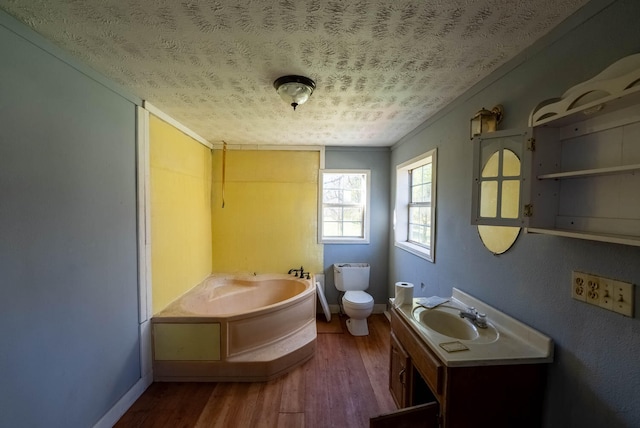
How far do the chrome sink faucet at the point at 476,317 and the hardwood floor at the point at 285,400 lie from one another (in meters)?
0.95

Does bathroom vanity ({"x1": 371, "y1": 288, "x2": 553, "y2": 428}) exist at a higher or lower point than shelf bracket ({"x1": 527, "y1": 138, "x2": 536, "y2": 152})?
lower

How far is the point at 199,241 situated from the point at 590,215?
3.31 m

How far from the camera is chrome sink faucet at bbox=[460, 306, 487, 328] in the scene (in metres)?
1.49

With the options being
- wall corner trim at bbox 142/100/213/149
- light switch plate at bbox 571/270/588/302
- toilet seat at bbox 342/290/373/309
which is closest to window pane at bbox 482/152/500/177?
light switch plate at bbox 571/270/588/302

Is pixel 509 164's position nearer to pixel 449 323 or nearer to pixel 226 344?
pixel 449 323

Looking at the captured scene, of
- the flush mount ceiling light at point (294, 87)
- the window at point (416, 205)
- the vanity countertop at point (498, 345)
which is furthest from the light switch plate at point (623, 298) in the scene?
the flush mount ceiling light at point (294, 87)

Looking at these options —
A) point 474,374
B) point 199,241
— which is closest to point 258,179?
point 199,241

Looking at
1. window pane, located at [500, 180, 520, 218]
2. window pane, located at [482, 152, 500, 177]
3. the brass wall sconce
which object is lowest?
window pane, located at [500, 180, 520, 218]

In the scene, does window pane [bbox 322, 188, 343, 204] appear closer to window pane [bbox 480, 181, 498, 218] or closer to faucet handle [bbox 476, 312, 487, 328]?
window pane [bbox 480, 181, 498, 218]

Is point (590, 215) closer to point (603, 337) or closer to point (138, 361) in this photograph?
point (603, 337)

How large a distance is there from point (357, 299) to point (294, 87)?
2346 mm

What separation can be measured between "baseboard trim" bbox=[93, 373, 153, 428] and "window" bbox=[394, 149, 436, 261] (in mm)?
2621

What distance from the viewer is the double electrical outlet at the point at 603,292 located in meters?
0.91

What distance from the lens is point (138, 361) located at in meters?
2.03
